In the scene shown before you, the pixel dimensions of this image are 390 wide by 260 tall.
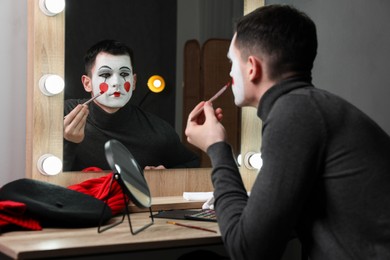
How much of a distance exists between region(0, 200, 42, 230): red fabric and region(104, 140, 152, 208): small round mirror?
24cm

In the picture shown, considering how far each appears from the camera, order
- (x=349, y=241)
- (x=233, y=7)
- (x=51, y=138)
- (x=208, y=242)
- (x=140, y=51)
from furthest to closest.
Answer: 1. (x=233, y=7)
2. (x=140, y=51)
3. (x=51, y=138)
4. (x=208, y=242)
5. (x=349, y=241)

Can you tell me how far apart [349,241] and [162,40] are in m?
1.10

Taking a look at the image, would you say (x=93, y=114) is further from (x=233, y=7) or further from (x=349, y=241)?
(x=349, y=241)

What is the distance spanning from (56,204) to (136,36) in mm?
704

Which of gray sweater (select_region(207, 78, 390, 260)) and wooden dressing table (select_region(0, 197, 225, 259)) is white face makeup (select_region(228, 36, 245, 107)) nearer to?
gray sweater (select_region(207, 78, 390, 260))

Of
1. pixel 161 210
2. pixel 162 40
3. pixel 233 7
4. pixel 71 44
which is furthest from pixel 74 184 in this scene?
pixel 233 7

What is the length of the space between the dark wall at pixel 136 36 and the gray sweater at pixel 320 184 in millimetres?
882

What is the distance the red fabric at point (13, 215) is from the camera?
1.41 m

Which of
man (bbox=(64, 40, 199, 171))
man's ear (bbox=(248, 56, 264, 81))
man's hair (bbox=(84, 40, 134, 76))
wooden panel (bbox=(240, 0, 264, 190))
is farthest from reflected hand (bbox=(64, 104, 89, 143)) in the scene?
man's ear (bbox=(248, 56, 264, 81))

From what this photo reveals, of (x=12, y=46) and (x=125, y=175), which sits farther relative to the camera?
(x=12, y=46)

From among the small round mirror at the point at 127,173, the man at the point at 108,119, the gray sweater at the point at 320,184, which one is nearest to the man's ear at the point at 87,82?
the man at the point at 108,119

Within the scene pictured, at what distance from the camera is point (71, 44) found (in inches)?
72.7

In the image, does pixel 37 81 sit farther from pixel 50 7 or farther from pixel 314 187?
pixel 314 187

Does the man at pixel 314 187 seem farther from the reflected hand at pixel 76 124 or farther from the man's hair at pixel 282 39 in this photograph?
the reflected hand at pixel 76 124
